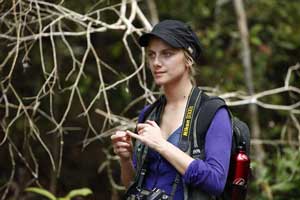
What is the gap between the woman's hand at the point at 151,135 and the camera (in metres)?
2.87

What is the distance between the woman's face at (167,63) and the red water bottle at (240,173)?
0.46 metres

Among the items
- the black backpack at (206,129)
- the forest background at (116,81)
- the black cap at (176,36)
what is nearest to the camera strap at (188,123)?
the black backpack at (206,129)

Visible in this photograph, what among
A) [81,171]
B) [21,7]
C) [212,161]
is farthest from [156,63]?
[81,171]

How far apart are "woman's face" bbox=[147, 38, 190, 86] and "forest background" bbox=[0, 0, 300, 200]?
4.89 ft

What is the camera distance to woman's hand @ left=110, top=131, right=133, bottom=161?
10.1 ft

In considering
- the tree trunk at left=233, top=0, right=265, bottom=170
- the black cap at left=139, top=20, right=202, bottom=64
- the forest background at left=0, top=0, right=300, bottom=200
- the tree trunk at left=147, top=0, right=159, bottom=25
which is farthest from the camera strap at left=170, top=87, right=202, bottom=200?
the tree trunk at left=233, top=0, right=265, bottom=170

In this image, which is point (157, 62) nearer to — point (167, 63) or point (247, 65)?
point (167, 63)

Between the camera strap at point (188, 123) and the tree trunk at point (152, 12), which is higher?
the tree trunk at point (152, 12)

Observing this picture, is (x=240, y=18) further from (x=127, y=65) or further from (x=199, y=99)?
(x=199, y=99)

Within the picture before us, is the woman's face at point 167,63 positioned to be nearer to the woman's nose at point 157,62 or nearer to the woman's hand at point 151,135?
the woman's nose at point 157,62

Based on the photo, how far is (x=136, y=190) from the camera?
310 centimetres

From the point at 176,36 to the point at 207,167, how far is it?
0.64 meters

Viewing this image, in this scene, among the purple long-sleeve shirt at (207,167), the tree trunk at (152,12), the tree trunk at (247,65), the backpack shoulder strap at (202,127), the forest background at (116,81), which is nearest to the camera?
the purple long-sleeve shirt at (207,167)

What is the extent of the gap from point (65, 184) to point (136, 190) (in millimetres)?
3694
